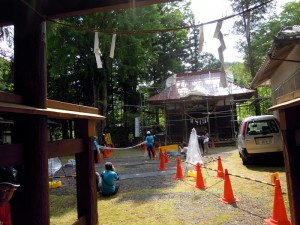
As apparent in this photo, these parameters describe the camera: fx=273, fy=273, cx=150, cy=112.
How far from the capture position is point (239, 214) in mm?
5609

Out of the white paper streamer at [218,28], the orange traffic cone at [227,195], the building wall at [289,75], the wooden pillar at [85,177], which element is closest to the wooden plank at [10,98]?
the wooden pillar at [85,177]

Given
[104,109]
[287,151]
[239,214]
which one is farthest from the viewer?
[104,109]

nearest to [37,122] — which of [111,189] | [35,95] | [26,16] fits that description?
[35,95]

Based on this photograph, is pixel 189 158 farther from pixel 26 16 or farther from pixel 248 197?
pixel 26 16

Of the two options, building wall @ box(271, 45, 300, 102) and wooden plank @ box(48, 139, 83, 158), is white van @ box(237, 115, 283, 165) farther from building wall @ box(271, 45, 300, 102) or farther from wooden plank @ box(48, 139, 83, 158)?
wooden plank @ box(48, 139, 83, 158)

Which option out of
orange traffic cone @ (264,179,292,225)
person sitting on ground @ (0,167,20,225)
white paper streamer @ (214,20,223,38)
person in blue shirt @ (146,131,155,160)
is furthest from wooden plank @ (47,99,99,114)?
person in blue shirt @ (146,131,155,160)

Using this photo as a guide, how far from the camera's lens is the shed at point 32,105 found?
3010 millimetres

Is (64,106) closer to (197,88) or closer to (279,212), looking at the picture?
(279,212)

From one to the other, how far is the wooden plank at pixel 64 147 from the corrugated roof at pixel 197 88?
18860 mm

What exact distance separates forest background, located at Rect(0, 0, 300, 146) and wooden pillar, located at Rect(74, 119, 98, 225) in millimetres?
15153

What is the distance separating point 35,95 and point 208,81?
76.2ft

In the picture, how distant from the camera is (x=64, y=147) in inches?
150

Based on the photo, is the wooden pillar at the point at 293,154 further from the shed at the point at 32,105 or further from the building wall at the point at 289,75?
the building wall at the point at 289,75

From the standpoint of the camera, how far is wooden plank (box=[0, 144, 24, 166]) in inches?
107
